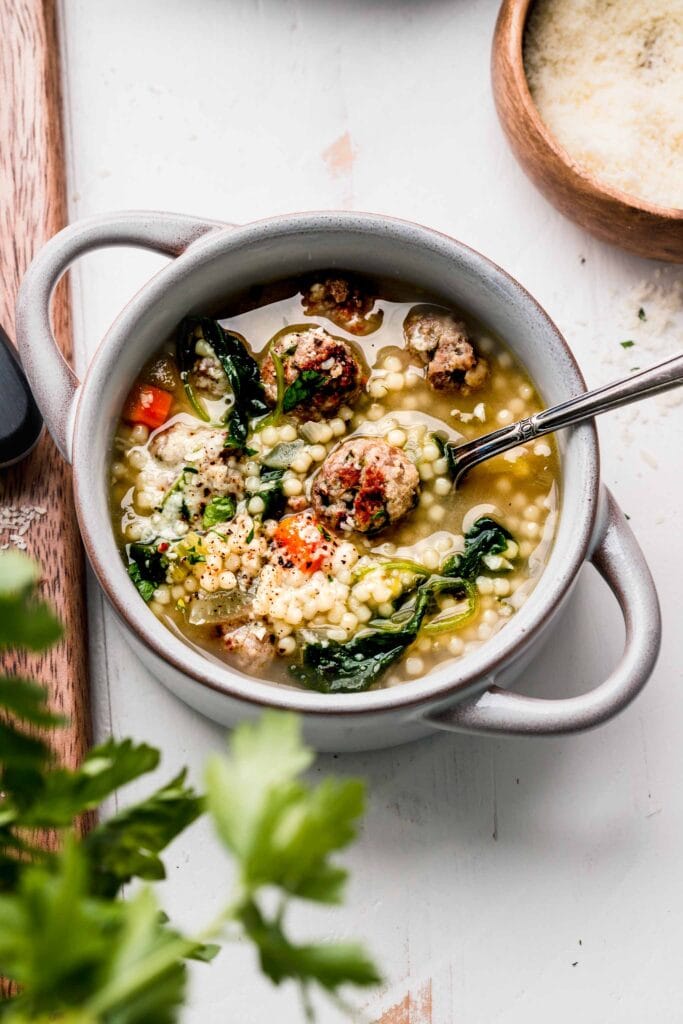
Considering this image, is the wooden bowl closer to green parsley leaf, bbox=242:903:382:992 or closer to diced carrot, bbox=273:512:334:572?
diced carrot, bbox=273:512:334:572

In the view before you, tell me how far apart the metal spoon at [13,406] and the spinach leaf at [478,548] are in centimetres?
73

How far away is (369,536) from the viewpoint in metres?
1.90

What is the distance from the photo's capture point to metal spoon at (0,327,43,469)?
1875 millimetres

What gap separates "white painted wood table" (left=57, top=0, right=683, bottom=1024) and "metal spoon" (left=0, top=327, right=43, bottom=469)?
0.25 m

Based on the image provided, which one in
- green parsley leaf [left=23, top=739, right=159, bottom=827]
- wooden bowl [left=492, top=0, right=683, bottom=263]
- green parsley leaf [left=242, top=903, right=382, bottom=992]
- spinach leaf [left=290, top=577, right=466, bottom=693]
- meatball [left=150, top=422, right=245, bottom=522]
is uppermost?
wooden bowl [left=492, top=0, right=683, bottom=263]

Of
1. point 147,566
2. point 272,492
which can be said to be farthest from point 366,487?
point 147,566

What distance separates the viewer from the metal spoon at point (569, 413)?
1697 mm

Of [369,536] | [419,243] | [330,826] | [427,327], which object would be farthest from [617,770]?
[330,826]

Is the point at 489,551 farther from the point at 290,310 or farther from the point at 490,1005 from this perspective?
the point at 490,1005

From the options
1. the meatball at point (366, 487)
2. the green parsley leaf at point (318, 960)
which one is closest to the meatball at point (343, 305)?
the meatball at point (366, 487)

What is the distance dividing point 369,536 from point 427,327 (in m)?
0.37

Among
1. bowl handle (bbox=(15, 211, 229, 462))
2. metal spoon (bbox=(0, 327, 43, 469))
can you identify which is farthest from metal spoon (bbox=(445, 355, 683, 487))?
metal spoon (bbox=(0, 327, 43, 469))

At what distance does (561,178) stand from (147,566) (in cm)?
100

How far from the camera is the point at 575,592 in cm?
207
